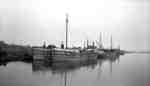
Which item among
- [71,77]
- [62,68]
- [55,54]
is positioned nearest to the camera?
[71,77]

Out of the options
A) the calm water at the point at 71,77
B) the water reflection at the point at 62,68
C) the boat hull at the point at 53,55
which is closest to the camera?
the calm water at the point at 71,77

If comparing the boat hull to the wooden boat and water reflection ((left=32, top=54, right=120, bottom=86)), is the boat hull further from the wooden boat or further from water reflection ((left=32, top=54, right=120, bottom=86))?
water reflection ((left=32, top=54, right=120, bottom=86))

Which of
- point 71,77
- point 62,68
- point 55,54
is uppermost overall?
point 55,54

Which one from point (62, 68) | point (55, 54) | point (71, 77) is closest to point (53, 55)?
point (55, 54)

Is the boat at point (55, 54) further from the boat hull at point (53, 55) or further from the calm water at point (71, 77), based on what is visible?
the calm water at point (71, 77)

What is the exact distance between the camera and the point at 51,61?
22.0 metres

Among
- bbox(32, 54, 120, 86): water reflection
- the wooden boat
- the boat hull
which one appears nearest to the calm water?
bbox(32, 54, 120, 86): water reflection

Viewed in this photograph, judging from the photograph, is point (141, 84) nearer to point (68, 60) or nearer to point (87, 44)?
point (68, 60)

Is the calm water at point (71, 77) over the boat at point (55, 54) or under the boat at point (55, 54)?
under

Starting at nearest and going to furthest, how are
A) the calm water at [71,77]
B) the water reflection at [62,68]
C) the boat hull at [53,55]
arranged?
the calm water at [71,77] < the water reflection at [62,68] < the boat hull at [53,55]

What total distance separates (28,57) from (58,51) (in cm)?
1970

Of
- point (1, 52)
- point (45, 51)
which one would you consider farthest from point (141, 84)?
point (1, 52)

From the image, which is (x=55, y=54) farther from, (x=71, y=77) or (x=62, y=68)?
(x=71, y=77)

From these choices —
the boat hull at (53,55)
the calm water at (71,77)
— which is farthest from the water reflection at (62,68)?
the boat hull at (53,55)
